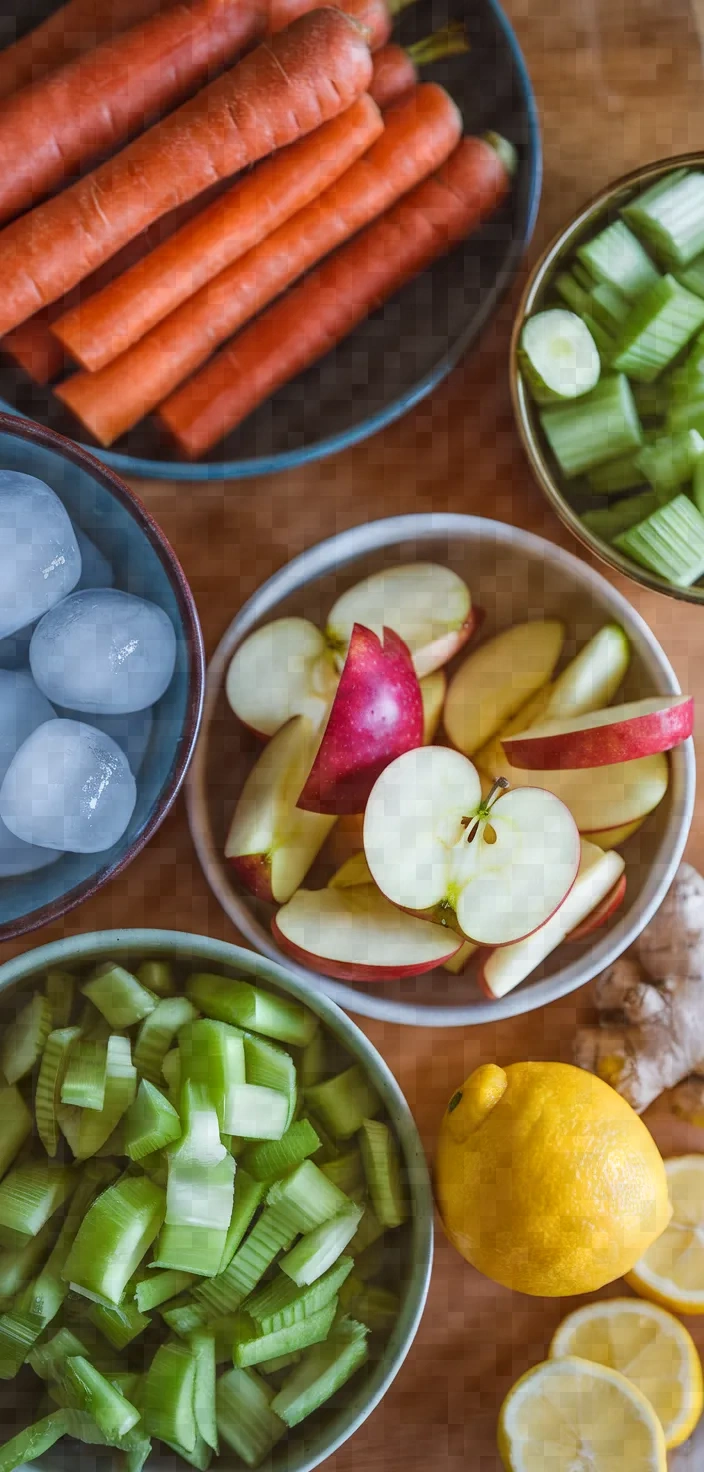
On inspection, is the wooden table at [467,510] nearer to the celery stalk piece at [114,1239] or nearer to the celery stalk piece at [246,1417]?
the celery stalk piece at [246,1417]

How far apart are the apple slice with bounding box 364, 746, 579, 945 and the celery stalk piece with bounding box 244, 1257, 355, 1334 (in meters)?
0.29

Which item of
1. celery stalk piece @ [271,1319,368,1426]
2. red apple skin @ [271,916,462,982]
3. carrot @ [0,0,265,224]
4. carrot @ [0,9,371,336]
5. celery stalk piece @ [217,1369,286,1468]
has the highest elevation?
carrot @ [0,0,265,224]

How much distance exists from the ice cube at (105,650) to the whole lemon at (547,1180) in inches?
16.3

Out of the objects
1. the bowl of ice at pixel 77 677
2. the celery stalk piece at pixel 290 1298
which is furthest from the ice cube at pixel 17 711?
the celery stalk piece at pixel 290 1298

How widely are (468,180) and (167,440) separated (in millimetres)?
346

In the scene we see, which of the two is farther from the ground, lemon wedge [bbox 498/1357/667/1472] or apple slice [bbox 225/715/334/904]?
apple slice [bbox 225/715/334/904]

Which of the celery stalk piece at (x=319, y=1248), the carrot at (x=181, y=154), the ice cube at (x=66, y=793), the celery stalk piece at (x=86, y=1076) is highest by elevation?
the carrot at (x=181, y=154)

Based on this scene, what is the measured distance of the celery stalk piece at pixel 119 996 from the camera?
0.87 metres

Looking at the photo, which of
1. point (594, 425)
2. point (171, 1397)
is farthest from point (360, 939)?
point (594, 425)

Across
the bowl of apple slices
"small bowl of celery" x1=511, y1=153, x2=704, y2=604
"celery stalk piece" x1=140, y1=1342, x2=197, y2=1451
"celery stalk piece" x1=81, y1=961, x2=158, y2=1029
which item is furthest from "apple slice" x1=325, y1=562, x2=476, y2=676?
"celery stalk piece" x1=140, y1=1342, x2=197, y2=1451

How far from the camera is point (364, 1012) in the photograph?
91 cm

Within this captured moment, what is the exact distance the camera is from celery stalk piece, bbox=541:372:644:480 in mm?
940

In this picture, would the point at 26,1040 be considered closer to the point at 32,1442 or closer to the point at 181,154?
the point at 32,1442

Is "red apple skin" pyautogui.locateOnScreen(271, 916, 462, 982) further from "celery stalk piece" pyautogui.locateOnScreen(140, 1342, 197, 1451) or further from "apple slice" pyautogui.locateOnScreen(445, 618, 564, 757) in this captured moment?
"celery stalk piece" pyautogui.locateOnScreen(140, 1342, 197, 1451)
